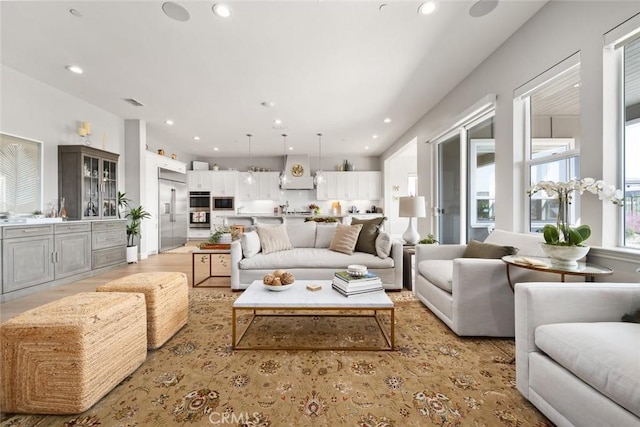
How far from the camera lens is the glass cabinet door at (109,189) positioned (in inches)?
182

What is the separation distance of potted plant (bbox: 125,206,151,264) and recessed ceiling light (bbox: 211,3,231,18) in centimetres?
424

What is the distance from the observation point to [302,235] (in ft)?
13.4

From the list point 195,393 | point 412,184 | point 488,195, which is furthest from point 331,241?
point 412,184

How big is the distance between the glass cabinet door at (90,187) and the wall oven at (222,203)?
4.00 meters

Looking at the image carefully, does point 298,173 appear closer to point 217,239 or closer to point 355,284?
point 217,239

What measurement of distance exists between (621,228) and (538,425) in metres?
1.51

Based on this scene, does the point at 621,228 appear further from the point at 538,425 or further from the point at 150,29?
the point at 150,29

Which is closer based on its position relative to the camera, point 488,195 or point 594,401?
point 594,401

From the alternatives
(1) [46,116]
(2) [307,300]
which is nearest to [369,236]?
(2) [307,300]

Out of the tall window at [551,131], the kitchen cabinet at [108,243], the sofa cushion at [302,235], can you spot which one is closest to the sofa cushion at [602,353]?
the tall window at [551,131]

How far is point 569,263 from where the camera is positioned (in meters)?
1.73

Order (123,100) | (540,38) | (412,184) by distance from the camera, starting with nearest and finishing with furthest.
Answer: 1. (540,38)
2. (123,100)
3. (412,184)

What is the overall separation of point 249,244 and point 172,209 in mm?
4500

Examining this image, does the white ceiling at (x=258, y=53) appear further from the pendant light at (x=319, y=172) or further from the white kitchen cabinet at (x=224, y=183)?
the white kitchen cabinet at (x=224, y=183)
